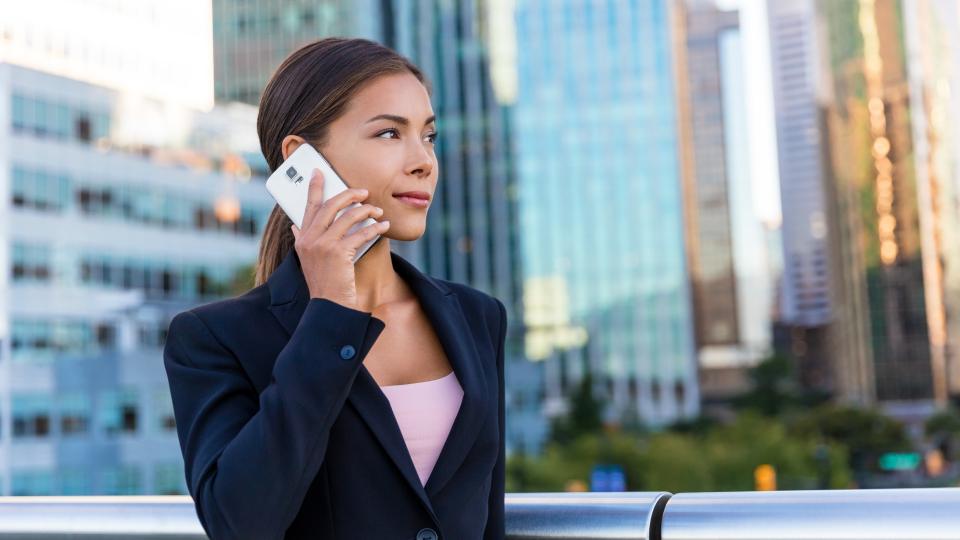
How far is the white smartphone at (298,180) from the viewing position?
219 centimetres

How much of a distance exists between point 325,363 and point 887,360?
504ft

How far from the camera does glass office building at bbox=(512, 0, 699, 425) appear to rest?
10419 centimetres

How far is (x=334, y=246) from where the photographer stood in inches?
80.0

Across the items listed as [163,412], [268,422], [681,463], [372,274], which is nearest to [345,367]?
[268,422]

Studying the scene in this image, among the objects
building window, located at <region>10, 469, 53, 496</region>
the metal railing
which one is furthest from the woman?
building window, located at <region>10, 469, 53, 496</region>

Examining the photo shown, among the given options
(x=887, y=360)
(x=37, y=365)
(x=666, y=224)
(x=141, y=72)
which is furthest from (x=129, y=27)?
(x=887, y=360)

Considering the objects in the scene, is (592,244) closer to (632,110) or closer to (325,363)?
(632,110)

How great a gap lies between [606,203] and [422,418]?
10483 cm

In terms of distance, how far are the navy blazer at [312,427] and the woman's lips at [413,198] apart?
243 millimetres

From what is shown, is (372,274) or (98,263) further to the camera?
(98,263)

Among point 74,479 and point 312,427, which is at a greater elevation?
point 312,427

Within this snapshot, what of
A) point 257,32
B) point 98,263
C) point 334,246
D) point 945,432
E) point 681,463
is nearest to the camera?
point 334,246

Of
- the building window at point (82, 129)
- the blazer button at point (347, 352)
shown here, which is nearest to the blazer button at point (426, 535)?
the blazer button at point (347, 352)

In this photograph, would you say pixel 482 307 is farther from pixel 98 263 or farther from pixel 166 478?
pixel 98 263
